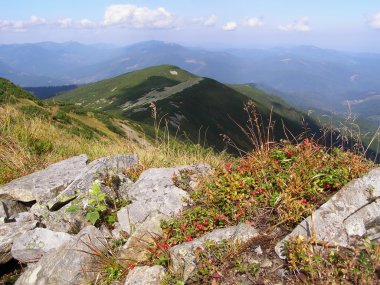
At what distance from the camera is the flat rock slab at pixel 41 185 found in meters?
6.61

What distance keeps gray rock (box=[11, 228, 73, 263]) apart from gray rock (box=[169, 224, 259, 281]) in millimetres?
1878

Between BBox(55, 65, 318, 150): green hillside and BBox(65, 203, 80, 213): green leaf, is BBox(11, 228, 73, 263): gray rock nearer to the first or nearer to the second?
BBox(65, 203, 80, 213): green leaf

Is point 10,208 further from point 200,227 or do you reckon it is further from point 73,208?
point 200,227

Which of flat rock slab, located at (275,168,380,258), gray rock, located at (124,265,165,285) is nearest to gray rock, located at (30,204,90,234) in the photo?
gray rock, located at (124,265,165,285)

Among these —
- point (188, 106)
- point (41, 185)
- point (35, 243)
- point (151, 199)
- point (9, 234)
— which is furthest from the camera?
point (188, 106)

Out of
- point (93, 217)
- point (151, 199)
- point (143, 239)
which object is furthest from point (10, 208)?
point (143, 239)

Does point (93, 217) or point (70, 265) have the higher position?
point (93, 217)

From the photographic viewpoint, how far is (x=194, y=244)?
458 centimetres

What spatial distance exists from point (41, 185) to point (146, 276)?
3.49 m

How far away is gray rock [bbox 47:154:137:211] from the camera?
20.2 feet

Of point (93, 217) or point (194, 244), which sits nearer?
point (194, 244)

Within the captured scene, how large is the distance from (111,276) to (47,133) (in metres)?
7.46

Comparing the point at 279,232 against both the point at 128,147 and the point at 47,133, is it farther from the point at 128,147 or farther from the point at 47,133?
the point at 47,133

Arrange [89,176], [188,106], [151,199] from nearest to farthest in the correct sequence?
1. [151,199]
2. [89,176]
3. [188,106]
